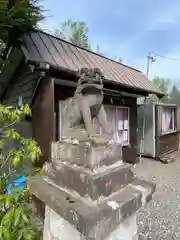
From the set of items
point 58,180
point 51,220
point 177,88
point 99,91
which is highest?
point 177,88

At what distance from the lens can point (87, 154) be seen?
3.61 feet

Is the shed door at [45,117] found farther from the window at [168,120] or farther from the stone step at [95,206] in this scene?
the window at [168,120]

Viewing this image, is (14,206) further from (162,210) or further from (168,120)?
(168,120)

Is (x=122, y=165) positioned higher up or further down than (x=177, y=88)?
further down

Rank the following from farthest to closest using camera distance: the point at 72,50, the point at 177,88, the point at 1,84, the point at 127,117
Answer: the point at 177,88, the point at 127,117, the point at 1,84, the point at 72,50

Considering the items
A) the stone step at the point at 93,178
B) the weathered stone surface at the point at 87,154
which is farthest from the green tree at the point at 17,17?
the stone step at the point at 93,178

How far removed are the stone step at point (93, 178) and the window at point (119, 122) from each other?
4570 millimetres

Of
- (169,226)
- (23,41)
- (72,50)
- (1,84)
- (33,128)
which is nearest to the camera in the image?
(169,226)

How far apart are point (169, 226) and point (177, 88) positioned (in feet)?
93.8

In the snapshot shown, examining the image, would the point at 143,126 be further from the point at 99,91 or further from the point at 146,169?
the point at 99,91

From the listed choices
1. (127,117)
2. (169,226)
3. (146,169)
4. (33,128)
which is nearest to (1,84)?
(33,128)

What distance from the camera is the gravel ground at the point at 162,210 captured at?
287cm

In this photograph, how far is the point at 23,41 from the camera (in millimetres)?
3984

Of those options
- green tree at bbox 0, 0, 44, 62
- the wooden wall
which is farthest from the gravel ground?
green tree at bbox 0, 0, 44, 62
